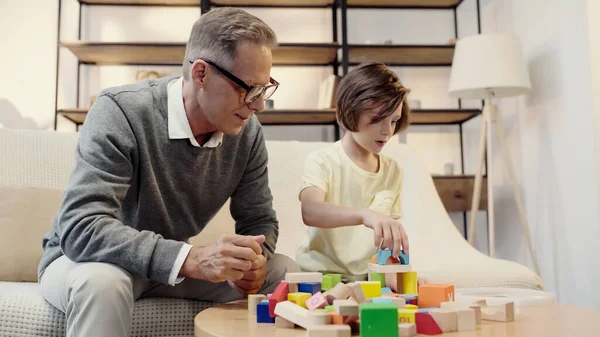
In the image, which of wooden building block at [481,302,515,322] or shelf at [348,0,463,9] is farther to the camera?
shelf at [348,0,463,9]

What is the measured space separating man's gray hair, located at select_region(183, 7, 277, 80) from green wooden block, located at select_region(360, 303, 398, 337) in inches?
29.7

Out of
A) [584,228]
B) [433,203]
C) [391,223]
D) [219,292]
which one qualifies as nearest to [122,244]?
[219,292]

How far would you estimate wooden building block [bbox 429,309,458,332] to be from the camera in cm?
86

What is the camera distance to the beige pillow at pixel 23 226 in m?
1.72

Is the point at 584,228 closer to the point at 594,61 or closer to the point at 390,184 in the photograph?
the point at 594,61

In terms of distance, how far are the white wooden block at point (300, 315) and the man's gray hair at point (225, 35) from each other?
2.05 ft

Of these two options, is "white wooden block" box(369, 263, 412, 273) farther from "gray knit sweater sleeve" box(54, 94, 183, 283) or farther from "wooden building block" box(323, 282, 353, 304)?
"gray knit sweater sleeve" box(54, 94, 183, 283)

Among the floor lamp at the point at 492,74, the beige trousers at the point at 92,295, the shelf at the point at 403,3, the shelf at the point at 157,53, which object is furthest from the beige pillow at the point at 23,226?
the shelf at the point at 403,3

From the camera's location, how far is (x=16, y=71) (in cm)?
388

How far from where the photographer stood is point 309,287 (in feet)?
3.53

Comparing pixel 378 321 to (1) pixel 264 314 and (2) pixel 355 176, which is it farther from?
(2) pixel 355 176

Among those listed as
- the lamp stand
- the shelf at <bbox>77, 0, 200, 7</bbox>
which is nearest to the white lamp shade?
the lamp stand

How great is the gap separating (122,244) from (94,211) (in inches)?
3.9

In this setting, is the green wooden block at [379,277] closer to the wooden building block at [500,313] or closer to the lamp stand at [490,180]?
the wooden building block at [500,313]
